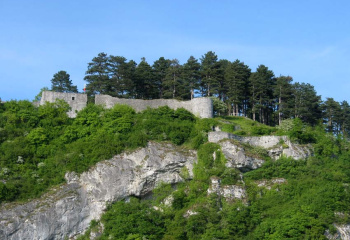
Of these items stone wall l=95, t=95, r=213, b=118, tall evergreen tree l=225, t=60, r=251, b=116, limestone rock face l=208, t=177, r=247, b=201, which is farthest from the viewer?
tall evergreen tree l=225, t=60, r=251, b=116

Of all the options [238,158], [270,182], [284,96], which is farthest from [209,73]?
[270,182]

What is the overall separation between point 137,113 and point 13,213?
13.6 meters

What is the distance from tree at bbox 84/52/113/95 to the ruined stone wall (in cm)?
531

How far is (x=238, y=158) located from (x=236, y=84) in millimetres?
15315

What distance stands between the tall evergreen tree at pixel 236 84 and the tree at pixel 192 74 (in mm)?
2898

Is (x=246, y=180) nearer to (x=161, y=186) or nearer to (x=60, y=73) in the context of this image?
(x=161, y=186)

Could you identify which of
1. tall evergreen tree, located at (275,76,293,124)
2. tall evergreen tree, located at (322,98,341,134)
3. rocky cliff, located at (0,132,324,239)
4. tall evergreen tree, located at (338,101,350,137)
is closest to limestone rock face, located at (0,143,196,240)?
rocky cliff, located at (0,132,324,239)

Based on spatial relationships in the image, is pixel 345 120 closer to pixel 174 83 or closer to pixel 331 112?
pixel 331 112

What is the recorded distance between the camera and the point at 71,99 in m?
46.4

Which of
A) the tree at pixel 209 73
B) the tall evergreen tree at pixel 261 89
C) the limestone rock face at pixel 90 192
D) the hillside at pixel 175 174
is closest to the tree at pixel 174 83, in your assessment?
the tree at pixel 209 73

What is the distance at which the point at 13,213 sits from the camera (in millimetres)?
35969

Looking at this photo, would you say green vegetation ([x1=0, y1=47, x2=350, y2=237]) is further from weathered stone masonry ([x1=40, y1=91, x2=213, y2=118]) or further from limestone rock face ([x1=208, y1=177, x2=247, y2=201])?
weathered stone masonry ([x1=40, y1=91, x2=213, y2=118])

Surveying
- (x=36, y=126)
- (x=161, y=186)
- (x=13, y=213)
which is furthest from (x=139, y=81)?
(x=13, y=213)

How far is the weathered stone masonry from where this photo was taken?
151ft
